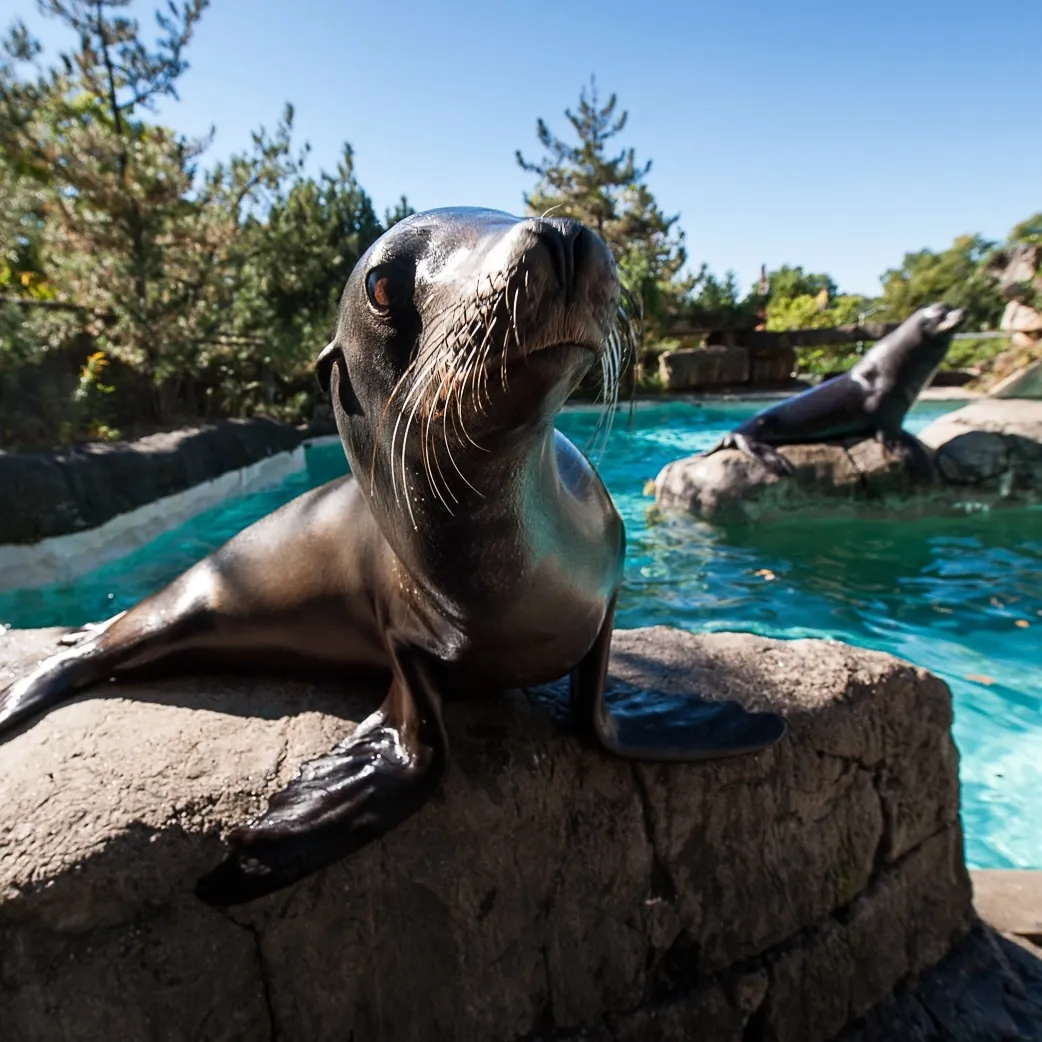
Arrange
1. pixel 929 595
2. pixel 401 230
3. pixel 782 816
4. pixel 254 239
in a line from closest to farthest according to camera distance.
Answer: pixel 401 230 → pixel 782 816 → pixel 929 595 → pixel 254 239

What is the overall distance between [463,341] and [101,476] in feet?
24.9

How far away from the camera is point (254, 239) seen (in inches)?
519

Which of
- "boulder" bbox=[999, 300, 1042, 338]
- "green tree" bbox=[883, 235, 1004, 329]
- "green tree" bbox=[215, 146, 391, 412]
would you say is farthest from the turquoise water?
"green tree" bbox=[883, 235, 1004, 329]

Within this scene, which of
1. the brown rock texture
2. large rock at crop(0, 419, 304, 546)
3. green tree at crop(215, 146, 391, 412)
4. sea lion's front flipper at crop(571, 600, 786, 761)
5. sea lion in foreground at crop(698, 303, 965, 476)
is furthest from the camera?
the brown rock texture

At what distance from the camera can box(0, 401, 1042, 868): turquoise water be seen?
360 cm

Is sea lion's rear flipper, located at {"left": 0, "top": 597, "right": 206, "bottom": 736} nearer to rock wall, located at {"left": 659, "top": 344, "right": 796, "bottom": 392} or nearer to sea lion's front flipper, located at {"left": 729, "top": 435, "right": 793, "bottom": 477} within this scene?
sea lion's front flipper, located at {"left": 729, "top": 435, "right": 793, "bottom": 477}

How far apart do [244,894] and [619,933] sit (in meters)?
0.80

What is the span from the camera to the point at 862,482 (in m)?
7.29

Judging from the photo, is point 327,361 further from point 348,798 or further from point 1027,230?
point 1027,230

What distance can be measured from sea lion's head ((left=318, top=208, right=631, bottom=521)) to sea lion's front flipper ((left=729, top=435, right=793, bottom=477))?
6216 mm

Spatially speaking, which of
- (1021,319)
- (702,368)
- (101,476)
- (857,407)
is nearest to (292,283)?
(101,476)

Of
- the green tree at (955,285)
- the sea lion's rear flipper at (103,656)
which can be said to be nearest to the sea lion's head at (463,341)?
the sea lion's rear flipper at (103,656)

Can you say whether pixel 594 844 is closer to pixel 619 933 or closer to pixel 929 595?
pixel 619 933

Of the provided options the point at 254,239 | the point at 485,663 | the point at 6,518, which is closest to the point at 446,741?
the point at 485,663
